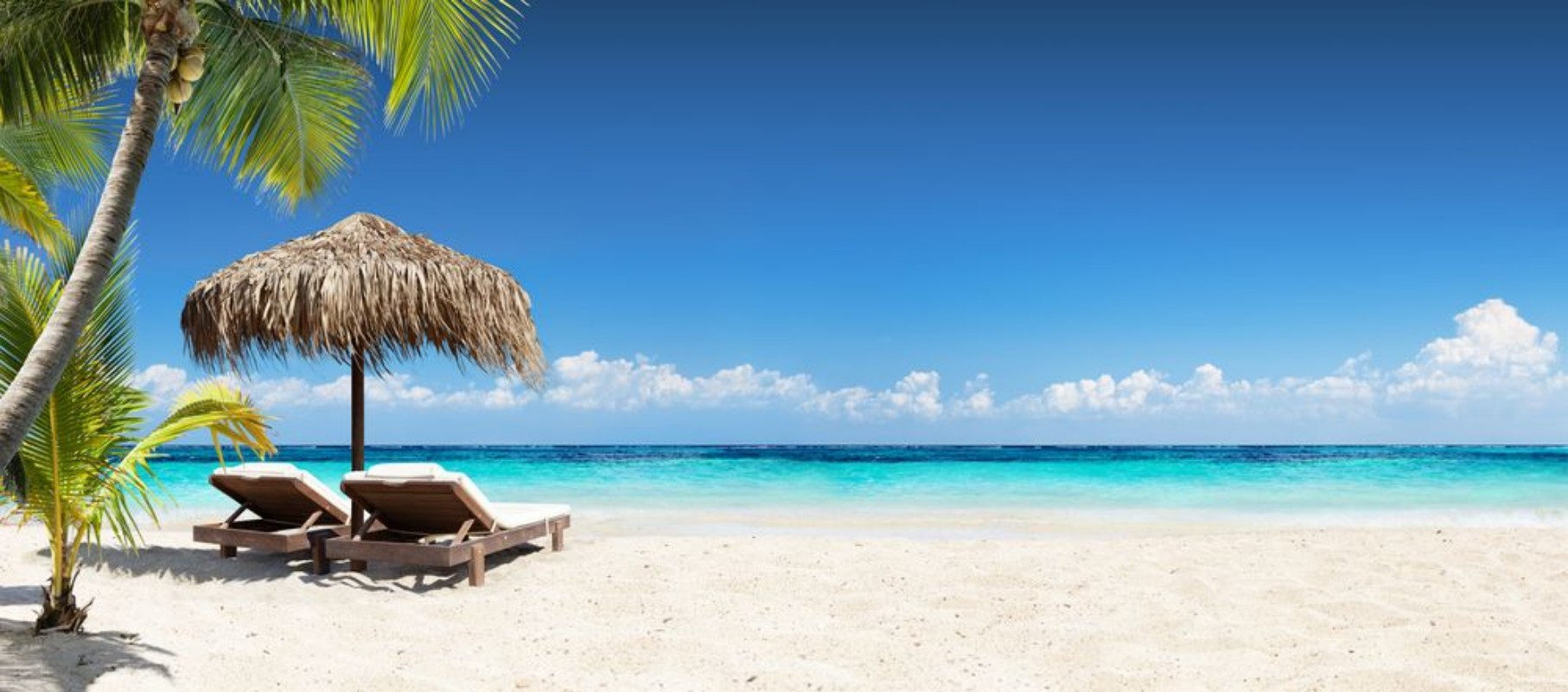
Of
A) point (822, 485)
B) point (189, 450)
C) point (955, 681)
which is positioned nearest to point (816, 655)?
point (955, 681)

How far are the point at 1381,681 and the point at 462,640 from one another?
4.03 meters

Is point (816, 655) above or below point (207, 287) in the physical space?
below

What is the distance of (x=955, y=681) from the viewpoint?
388 centimetres

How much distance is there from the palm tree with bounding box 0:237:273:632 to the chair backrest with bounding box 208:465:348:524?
2073 mm

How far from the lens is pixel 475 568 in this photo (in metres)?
Result: 5.68

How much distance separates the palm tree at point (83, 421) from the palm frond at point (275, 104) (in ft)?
5.22

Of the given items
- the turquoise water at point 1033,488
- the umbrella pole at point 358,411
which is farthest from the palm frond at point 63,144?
the turquoise water at point 1033,488

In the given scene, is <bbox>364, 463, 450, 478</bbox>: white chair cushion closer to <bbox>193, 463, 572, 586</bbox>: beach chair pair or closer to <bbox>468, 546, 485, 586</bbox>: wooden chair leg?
<bbox>193, 463, 572, 586</bbox>: beach chair pair

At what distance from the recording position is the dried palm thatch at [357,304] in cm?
616

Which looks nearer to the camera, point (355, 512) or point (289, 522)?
point (355, 512)

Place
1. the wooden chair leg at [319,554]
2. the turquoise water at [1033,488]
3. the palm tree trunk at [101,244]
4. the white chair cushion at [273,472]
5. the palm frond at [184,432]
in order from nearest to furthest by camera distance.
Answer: the palm tree trunk at [101,244] → the palm frond at [184,432] → the wooden chair leg at [319,554] → the white chair cushion at [273,472] → the turquoise water at [1033,488]

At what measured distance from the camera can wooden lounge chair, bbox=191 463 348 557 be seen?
6180 millimetres

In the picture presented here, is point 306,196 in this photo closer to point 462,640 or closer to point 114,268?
point 114,268

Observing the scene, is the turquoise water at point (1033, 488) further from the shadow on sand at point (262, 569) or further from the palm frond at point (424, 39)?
the palm frond at point (424, 39)
